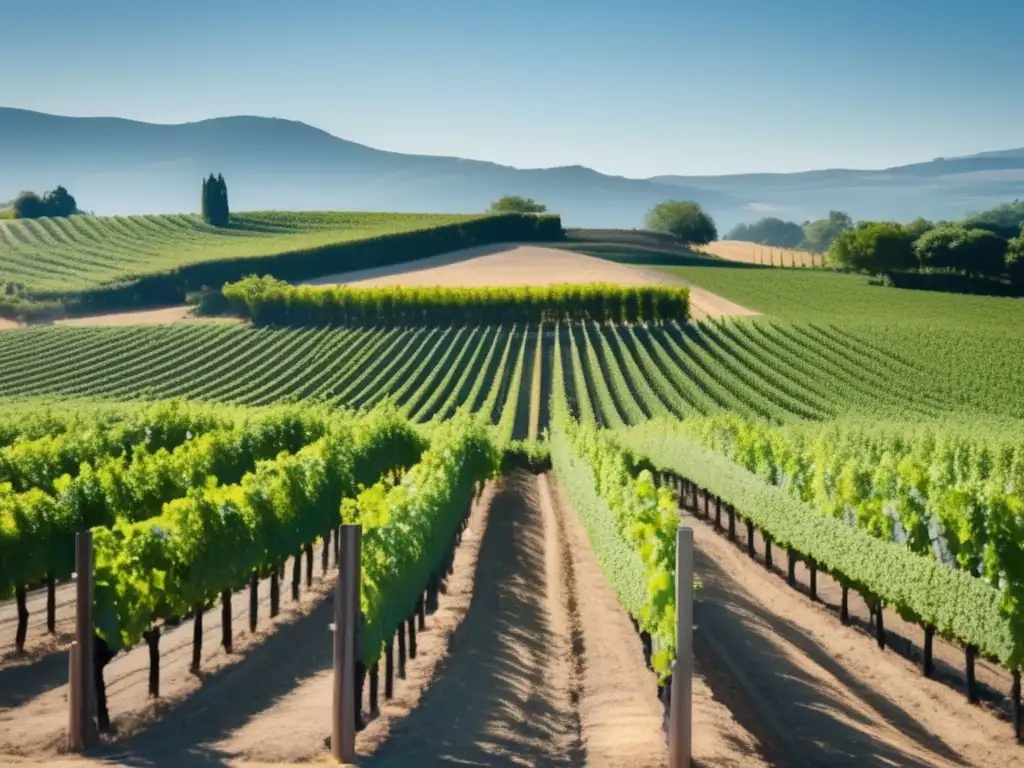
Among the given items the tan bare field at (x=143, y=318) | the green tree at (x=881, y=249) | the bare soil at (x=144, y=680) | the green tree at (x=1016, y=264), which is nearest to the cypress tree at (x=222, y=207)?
the tan bare field at (x=143, y=318)

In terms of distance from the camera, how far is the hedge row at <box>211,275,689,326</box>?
4222 inches

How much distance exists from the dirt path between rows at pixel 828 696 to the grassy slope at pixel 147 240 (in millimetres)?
107065

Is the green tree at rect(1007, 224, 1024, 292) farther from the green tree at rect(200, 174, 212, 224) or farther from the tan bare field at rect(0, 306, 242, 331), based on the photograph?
the green tree at rect(200, 174, 212, 224)

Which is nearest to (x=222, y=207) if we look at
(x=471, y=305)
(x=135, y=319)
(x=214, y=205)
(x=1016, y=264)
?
(x=214, y=205)

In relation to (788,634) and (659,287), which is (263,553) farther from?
(659,287)

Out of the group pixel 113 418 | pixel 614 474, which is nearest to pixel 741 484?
pixel 614 474

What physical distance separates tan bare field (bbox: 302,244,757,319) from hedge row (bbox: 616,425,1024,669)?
70.8 meters

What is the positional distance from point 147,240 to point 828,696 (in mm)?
146652

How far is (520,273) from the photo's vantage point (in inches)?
5138

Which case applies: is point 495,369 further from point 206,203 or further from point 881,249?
point 206,203

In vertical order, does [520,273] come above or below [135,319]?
above

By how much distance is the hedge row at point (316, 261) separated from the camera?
126 m

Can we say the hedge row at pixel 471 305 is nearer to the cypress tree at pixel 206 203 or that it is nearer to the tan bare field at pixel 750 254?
the cypress tree at pixel 206 203

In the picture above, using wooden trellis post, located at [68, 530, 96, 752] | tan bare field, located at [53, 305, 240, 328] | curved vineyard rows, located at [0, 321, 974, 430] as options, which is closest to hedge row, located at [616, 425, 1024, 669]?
wooden trellis post, located at [68, 530, 96, 752]
